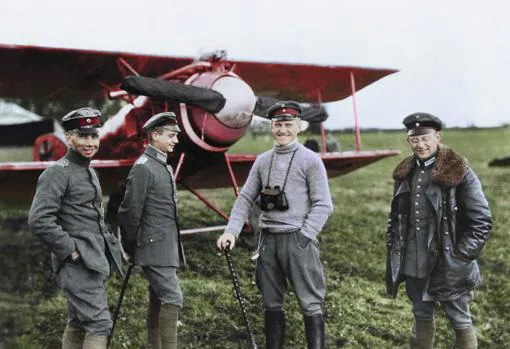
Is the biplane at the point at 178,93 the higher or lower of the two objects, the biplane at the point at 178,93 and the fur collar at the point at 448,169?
the higher

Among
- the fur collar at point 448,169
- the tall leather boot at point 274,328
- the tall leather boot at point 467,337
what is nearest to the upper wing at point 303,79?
the fur collar at point 448,169

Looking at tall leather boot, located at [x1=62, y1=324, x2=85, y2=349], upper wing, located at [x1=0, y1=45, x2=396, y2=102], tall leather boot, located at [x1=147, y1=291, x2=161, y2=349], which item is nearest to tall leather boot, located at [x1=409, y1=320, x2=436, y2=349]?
tall leather boot, located at [x1=147, y1=291, x2=161, y2=349]

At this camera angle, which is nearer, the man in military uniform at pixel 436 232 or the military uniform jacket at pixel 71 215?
the military uniform jacket at pixel 71 215

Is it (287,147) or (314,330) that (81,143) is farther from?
(314,330)

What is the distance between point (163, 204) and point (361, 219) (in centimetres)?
560

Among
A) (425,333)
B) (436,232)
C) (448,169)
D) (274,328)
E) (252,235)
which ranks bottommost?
(425,333)

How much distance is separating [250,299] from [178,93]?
7.01ft

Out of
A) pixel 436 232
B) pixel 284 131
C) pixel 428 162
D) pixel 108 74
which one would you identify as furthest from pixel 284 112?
pixel 108 74

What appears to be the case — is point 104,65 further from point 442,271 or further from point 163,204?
point 442,271

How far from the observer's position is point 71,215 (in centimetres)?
323

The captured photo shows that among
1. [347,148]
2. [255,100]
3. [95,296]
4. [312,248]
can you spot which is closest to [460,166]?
[312,248]

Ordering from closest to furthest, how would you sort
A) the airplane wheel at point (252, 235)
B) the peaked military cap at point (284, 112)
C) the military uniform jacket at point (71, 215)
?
1. the military uniform jacket at point (71, 215)
2. the peaked military cap at point (284, 112)
3. the airplane wheel at point (252, 235)

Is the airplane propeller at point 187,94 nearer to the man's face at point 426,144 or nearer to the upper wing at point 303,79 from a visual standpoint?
the upper wing at point 303,79

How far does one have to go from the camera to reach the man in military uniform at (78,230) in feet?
10.2
